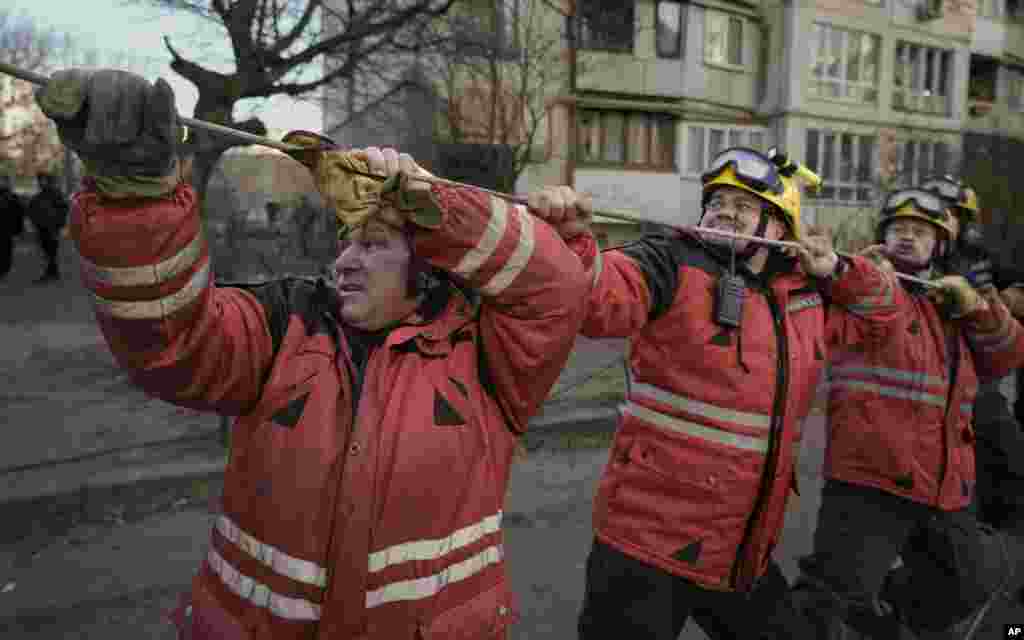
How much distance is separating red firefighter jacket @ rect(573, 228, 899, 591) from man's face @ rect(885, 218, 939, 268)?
3.80 ft

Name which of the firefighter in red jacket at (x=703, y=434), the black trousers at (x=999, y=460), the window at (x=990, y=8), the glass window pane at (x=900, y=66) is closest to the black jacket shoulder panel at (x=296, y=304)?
the firefighter in red jacket at (x=703, y=434)

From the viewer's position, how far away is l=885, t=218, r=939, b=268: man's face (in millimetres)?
3379

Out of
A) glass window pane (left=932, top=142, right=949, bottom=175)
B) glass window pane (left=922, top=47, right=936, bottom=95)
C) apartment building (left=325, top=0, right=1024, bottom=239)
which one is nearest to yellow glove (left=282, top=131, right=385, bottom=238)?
apartment building (left=325, top=0, right=1024, bottom=239)

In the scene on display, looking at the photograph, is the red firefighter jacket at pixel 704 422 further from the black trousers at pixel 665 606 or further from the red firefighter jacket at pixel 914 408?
the red firefighter jacket at pixel 914 408

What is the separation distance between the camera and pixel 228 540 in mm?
1686

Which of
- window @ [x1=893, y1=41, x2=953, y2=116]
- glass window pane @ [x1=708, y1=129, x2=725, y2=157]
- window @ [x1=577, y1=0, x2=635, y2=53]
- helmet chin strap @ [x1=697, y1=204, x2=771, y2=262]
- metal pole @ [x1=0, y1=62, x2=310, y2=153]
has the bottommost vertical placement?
helmet chin strap @ [x1=697, y1=204, x2=771, y2=262]

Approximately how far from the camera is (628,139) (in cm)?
2283

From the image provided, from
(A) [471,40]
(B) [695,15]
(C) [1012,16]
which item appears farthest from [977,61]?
(A) [471,40]

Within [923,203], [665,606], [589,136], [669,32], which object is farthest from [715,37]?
[665,606]

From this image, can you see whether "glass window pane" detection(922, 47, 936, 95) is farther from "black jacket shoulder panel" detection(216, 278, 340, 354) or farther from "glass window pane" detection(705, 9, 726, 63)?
"black jacket shoulder panel" detection(216, 278, 340, 354)

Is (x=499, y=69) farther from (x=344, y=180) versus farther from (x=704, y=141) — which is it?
(x=704, y=141)

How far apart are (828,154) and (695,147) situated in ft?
15.6

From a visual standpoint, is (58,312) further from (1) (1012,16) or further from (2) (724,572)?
(1) (1012,16)

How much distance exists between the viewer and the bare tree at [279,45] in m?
6.00
